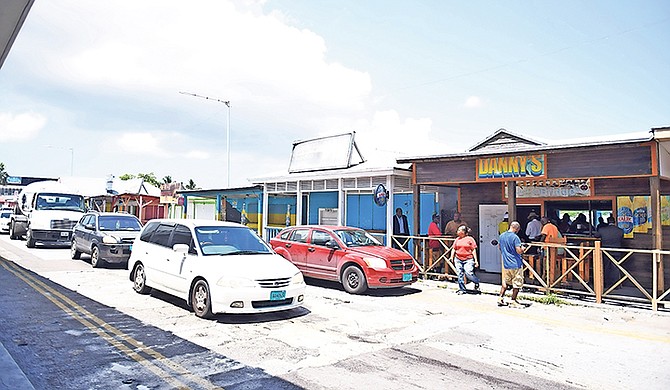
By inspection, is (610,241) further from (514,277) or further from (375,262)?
(375,262)

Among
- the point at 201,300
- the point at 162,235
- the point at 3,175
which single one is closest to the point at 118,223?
the point at 162,235

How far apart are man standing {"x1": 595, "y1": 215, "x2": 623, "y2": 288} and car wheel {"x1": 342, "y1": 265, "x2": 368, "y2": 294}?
638 centimetres

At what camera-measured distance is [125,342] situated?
20.7 ft

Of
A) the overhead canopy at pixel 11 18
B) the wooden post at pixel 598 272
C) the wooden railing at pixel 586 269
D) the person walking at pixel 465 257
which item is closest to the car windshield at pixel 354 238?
the wooden railing at pixel 586 269

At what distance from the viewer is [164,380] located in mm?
4945

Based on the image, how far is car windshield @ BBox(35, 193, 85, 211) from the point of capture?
19344 mm

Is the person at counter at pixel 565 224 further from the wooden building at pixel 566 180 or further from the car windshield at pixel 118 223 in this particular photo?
the car windshield at pixel 118 223

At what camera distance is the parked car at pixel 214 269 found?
753 cm

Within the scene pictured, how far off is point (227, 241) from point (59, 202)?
47.8ft

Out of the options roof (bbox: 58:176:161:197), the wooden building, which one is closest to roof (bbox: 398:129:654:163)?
the wooden building

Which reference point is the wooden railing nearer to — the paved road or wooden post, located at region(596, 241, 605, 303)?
wooden post, located at region(596, 241, 605, 303)

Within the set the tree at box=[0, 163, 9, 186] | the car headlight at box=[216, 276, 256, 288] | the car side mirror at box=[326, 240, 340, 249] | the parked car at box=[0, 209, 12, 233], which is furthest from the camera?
the tree at box=[0, 163, 9, 186]

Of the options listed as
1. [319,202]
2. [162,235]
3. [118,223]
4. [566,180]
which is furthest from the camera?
[319,202]

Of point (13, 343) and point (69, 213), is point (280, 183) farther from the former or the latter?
point (13, 343)
